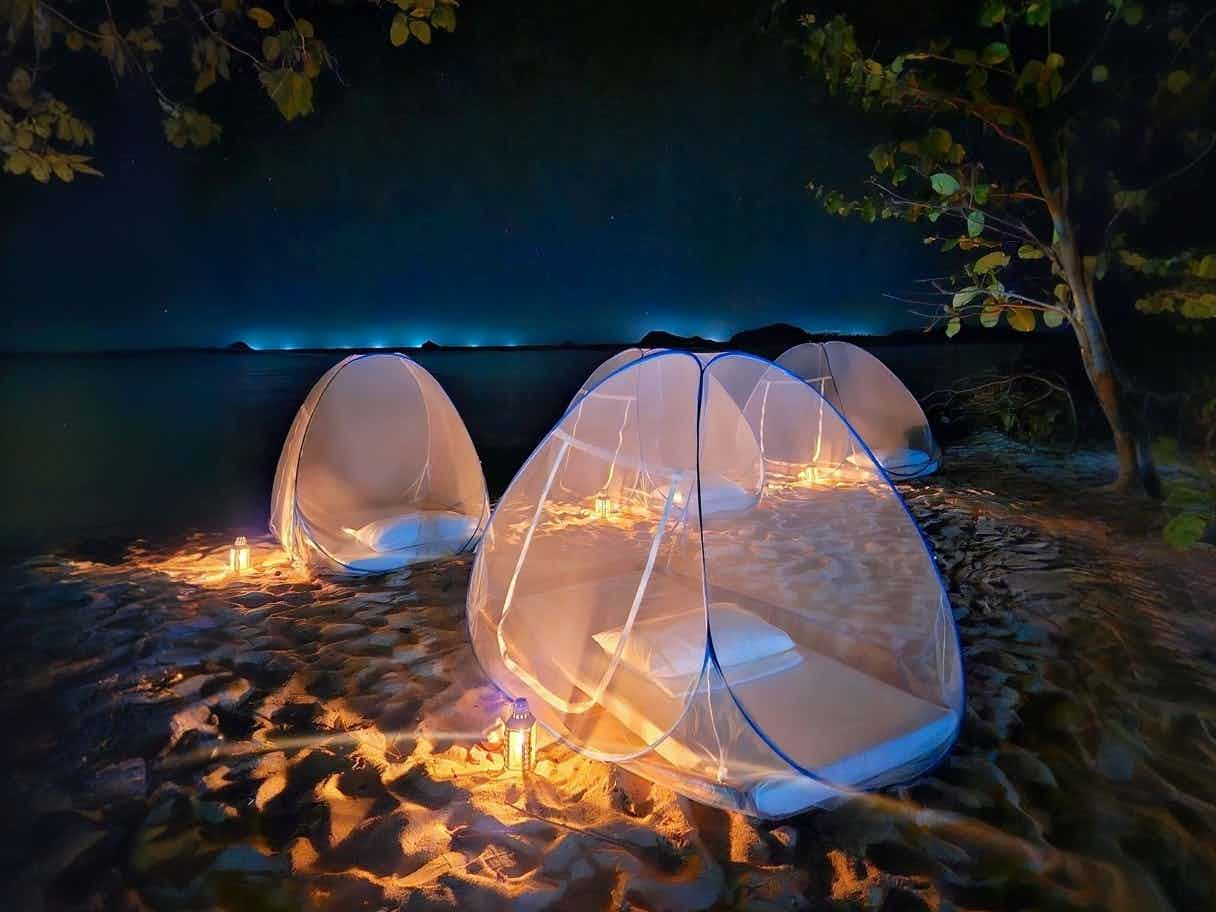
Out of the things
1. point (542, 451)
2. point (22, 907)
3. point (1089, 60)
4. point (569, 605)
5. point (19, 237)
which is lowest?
point (22, 907)

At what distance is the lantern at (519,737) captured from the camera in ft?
7.59

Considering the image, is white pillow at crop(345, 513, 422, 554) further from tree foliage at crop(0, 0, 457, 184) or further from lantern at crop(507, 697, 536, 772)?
tree foliage at crop(0, 0, 457, 184)

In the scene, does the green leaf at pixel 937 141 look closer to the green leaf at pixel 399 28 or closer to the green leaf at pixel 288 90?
the green leaf at pixel 399 28

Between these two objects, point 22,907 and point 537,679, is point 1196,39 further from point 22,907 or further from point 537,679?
point 22,907

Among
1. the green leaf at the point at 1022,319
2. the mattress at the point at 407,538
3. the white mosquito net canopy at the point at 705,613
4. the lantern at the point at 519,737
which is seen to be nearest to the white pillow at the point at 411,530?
the mattress at the point at 407,538

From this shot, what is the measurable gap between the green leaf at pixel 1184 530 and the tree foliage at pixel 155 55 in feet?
6.67

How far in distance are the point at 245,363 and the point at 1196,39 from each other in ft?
108

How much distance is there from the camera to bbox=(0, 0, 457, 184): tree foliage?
1.78 meters

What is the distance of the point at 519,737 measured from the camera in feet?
7.59

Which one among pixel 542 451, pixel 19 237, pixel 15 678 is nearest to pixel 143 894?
pixel 15 678

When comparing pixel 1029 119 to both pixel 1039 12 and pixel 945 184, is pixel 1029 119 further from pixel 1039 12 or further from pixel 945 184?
pixel 945 184

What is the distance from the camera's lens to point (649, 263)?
45.6 feet

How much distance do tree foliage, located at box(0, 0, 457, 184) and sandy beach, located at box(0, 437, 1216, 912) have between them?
5.96 feet

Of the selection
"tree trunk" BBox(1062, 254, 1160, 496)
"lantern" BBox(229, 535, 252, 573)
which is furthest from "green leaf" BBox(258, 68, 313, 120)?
"tree trunk" BBox(1062, 254, 1160, 496)
